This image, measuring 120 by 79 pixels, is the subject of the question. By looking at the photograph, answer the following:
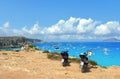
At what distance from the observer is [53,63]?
37.2 m

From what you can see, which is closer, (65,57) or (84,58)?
(84,58)

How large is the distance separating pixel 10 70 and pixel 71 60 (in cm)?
876

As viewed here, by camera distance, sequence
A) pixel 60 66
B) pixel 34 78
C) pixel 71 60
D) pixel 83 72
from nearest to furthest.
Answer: pixel 34 78, pixel 83 72, pixel 60 66, pixel 71 60

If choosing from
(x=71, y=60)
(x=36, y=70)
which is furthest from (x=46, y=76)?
(x=71, y=60)

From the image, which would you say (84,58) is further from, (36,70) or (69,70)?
(36,70)

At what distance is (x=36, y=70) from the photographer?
3266 cm

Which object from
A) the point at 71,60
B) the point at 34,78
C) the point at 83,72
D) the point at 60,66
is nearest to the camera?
the point at 34,78

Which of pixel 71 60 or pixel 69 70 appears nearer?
pixel 69 70

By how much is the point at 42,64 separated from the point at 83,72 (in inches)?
285

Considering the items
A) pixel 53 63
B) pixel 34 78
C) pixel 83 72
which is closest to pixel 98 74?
pixel 83 72

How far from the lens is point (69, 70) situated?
32594mm

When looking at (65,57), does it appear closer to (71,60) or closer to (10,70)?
(71,60)

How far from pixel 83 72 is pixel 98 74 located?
167 centimetres

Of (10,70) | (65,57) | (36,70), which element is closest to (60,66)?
(65,57)
